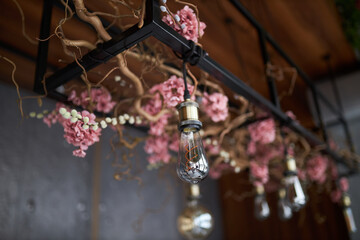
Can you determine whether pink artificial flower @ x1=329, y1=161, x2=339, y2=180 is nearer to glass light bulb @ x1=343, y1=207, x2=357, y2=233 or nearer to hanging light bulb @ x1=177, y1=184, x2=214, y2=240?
glass light bulb @ x1=343, y1=207, x2=357, y2=233

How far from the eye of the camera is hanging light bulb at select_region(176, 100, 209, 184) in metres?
0.86

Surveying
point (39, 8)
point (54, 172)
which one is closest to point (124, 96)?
point (39, 8)

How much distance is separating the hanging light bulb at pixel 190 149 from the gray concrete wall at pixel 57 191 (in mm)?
997

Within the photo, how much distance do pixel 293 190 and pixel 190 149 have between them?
3.09 feet

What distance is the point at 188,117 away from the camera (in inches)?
34.3

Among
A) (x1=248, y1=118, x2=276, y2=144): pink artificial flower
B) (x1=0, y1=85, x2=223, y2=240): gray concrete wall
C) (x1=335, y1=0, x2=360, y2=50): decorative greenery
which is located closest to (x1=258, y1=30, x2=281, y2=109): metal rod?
(x1=248, y1=118, x2=276, y2=144): pink artificial flower

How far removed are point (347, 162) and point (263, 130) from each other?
1.35m

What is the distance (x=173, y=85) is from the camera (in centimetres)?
115

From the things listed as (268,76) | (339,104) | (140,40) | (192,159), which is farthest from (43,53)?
(339,104)

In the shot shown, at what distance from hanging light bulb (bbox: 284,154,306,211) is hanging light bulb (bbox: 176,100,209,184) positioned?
35.2 inches

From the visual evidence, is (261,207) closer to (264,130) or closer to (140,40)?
(264,130)

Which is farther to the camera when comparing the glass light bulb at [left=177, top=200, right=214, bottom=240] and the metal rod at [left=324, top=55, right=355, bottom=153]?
the metal rod at [left=324, top=55, right=355, bottom=153]

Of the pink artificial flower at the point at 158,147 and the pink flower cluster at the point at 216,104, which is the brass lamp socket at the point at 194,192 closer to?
the pink artificial flower at the point at 158,147

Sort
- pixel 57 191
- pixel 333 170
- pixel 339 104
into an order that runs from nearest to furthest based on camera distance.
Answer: pixel 57 191 → pixel 333 170 → pixel 339 104
